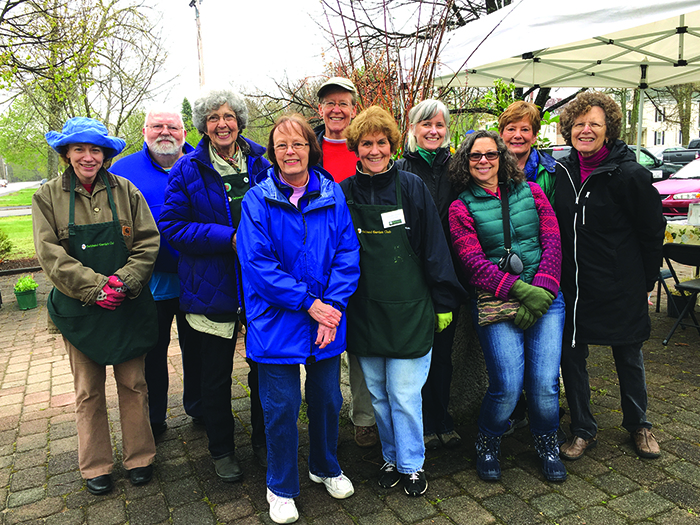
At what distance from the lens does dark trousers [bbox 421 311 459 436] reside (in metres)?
3.25

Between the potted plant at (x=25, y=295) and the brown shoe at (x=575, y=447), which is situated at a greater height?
the potted plant at (x=25, y=295)

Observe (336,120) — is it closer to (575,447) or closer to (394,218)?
(394,218)

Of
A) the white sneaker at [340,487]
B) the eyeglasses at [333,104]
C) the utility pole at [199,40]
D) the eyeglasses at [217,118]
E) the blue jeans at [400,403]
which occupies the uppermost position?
the utility pole at [199,40]

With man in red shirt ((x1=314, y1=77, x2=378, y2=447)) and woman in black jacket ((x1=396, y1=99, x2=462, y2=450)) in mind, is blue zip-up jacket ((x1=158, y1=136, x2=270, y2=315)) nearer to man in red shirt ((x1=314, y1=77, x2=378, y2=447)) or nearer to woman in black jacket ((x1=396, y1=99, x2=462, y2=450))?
man in red shirt ((x1=314, y1=77, x2=378, y2=447))

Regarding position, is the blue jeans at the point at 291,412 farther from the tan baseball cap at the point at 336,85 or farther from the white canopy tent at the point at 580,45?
the white canopy tent at the point at 580,45

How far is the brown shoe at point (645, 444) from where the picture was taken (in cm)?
316

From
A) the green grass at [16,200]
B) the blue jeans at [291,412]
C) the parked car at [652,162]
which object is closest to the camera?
the blue jeans at [291,412]

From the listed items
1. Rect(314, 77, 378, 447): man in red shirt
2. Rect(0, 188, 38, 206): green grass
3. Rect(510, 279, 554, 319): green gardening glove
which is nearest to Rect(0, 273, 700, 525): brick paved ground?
Rect(314, 77, 378, 447): man in red shirt

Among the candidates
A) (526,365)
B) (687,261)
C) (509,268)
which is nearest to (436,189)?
(509,268)

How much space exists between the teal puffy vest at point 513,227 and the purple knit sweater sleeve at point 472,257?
5 cm

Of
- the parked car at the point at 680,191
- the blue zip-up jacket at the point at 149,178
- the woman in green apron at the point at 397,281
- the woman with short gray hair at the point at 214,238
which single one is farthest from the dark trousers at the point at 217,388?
the parked car at the point at 680,191

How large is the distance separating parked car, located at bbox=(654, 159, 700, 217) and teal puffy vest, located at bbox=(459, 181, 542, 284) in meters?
8.03

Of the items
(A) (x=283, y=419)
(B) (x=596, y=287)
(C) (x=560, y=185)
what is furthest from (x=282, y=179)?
(B) (x=596, y=287)

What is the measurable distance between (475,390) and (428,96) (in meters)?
2.40
